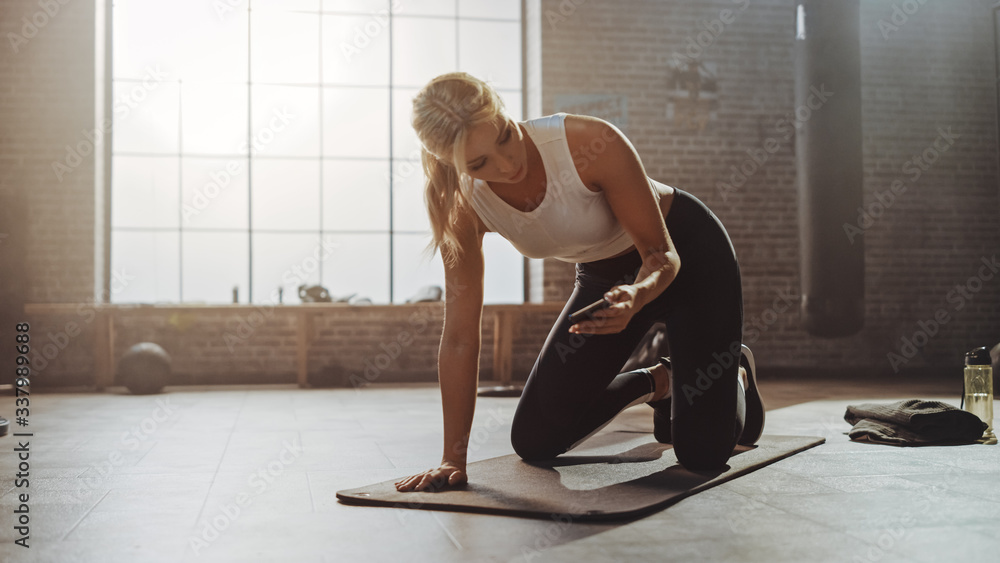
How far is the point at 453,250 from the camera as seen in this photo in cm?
203

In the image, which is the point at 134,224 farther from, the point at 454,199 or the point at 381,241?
the point at 454,199

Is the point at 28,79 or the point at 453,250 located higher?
the point at 28,79

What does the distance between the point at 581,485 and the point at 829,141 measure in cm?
393

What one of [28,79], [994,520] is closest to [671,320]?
[994,520]

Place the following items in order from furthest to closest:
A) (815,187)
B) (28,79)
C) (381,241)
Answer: (381,241) → (28,79) → (815,187)

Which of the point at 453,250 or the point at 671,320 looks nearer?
the point at 453,250

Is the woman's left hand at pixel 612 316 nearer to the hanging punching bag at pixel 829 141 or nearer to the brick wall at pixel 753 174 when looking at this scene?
the hanging punching bag at pixel 829 141

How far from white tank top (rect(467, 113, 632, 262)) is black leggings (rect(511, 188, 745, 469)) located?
28 centimetres

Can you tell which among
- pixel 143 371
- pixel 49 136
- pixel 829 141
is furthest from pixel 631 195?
pixel 49 136

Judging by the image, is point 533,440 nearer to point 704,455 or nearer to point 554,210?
point 704,455

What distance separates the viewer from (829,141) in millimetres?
5250

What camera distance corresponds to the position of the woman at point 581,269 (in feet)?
5.65

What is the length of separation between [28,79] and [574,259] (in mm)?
5167

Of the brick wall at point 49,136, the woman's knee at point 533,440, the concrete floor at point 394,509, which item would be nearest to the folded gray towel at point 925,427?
the concrete floor at point 394,509
